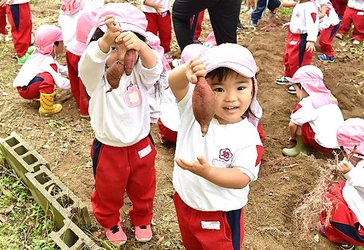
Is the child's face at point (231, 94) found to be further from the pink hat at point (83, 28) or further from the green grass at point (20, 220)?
the pink hat at point (83, 28)

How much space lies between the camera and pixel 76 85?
4.75m

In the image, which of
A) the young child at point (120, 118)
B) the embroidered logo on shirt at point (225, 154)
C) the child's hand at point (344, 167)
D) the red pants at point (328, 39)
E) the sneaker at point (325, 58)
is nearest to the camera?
the embroidered logo on shirt at point (225, 154)

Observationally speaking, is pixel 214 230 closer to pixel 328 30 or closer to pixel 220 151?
pixel 220 151

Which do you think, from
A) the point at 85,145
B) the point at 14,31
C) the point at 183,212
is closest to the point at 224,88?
the point at 183,212

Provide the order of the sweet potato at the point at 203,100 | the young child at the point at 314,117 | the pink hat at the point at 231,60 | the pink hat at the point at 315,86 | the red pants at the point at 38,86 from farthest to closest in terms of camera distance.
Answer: the red pants at the point at 38,86
the pink hat at the point at 315,86
the young child at the point at 314,117
the pink hat at the point at 231,60
the sweet potato at the point at 203,100

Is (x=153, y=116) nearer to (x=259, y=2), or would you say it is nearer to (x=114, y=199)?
(x=114, y=199)

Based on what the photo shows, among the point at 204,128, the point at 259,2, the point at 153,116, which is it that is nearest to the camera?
the point at 204,128

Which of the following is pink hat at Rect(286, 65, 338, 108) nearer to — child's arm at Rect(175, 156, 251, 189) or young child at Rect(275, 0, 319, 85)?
young child at Rect(275, 0, 319, 85)

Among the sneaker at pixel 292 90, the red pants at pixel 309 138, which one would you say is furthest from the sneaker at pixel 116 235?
the sneaker at pixel 292 90

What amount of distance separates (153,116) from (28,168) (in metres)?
1.13

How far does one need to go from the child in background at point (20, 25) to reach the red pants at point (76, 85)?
1.59 m

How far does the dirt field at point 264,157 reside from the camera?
11.4ft

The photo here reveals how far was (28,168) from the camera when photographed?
11.2 feet

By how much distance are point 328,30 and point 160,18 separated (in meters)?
2.66
